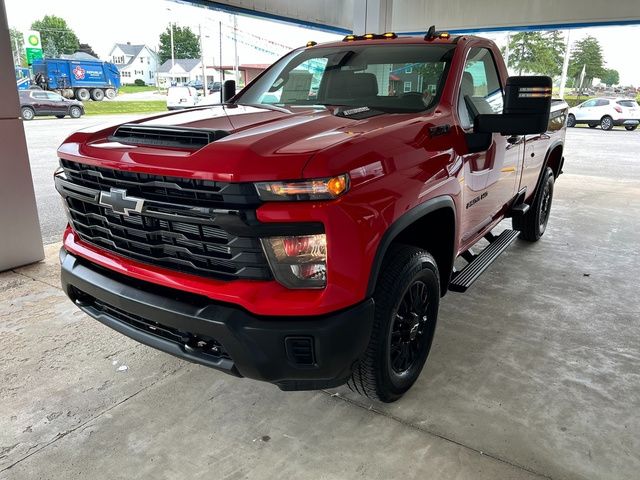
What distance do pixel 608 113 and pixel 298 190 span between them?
25.1m

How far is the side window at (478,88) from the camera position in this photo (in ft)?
10.1

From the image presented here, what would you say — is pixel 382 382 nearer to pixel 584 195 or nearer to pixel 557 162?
pixel 557 162

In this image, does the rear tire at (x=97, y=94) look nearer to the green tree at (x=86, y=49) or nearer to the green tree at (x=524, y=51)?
the green tree at (x=86, y=49)

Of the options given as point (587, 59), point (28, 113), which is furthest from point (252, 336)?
point (587, 59)

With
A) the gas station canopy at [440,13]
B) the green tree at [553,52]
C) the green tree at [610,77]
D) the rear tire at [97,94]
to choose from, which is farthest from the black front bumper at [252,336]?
the green tree at [610,77]

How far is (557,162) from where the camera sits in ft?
18.9

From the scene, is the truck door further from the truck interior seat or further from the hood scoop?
the hood scoop

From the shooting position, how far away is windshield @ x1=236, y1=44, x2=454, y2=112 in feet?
9.91

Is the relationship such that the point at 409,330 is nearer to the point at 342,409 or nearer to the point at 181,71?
the point at 342,409

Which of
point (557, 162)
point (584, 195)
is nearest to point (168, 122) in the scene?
point (557, 162)

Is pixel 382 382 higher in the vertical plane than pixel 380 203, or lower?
lower

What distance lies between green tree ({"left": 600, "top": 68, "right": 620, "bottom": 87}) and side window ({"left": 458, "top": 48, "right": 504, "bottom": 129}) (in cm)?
5312

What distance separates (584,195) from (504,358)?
6457 mm

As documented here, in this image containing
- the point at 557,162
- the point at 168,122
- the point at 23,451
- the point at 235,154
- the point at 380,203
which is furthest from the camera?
the point at 557,162
